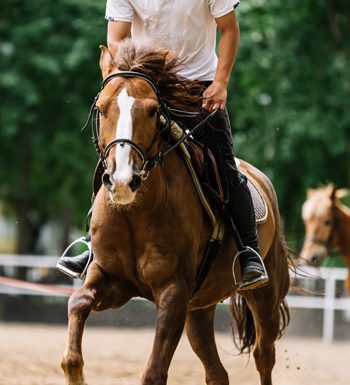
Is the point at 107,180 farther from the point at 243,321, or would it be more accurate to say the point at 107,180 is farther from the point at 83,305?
the point at 243,321

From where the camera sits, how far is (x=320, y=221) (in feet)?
52.2

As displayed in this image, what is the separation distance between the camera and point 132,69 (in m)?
6.45

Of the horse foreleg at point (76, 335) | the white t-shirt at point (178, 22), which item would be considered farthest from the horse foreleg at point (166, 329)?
the white t-shirt at point (178, 22)

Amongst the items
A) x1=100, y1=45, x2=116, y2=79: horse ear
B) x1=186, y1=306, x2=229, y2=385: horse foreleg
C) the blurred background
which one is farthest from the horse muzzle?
the blurred background

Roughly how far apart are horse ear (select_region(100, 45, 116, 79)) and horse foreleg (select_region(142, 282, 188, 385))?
1.34 meters

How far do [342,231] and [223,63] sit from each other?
30.7ft

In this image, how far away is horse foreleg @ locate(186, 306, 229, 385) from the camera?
809 centimetres

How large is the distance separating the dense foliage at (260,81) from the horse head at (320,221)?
247 inches

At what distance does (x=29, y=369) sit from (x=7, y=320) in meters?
10.1

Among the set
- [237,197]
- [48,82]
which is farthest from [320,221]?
[48,82]

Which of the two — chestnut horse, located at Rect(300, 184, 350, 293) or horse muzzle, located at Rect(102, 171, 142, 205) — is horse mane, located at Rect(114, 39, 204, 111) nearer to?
horse muzzle, located at Rect(102, 171, 142, 205)

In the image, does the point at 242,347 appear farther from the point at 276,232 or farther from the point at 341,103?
the point at 341,103

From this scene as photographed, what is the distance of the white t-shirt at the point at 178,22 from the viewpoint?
689 centimetres

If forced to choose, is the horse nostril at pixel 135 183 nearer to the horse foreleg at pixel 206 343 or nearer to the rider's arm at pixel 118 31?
the rider's arm at pixel 118 31
